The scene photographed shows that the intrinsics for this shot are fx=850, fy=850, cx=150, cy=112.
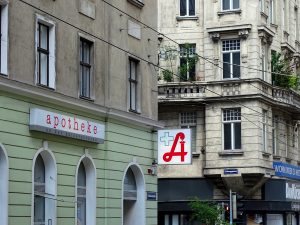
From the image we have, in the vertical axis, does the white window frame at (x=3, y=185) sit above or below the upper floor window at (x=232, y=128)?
below

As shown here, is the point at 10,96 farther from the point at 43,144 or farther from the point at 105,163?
the point at 105,163

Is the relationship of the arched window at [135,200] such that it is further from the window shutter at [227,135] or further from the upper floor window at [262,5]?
the upper floor window at [262,5]

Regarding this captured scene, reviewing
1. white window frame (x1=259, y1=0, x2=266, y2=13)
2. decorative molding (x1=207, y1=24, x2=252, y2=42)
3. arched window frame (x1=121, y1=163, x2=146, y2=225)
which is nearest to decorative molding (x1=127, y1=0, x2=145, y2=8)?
arched window frame (x1=121, y1=163, x2=146, y2=225)

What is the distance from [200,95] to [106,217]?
56.8 feet

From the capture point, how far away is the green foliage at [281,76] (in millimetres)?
45031

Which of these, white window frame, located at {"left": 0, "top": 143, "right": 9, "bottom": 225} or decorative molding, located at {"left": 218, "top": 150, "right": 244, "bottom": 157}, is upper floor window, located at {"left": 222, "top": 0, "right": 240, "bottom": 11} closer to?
decorative molding, located at {"left": 218, "top": 150, "right": 244, "bottom": 157}

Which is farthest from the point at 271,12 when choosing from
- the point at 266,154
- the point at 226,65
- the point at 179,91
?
the point at 266,154

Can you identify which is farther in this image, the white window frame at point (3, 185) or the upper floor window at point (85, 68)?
the upper floor window at point (85, 68)

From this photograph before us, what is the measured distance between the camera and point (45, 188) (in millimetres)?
23891

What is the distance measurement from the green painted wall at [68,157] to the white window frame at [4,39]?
0.75 metres

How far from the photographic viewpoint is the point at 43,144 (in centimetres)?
2348

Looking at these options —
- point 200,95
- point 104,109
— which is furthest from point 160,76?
point 104,109

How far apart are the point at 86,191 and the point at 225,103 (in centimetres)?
1787

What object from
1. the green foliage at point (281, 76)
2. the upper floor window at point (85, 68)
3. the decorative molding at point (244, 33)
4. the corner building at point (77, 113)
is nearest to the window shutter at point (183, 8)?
the decorative molding at point (244, 33)
